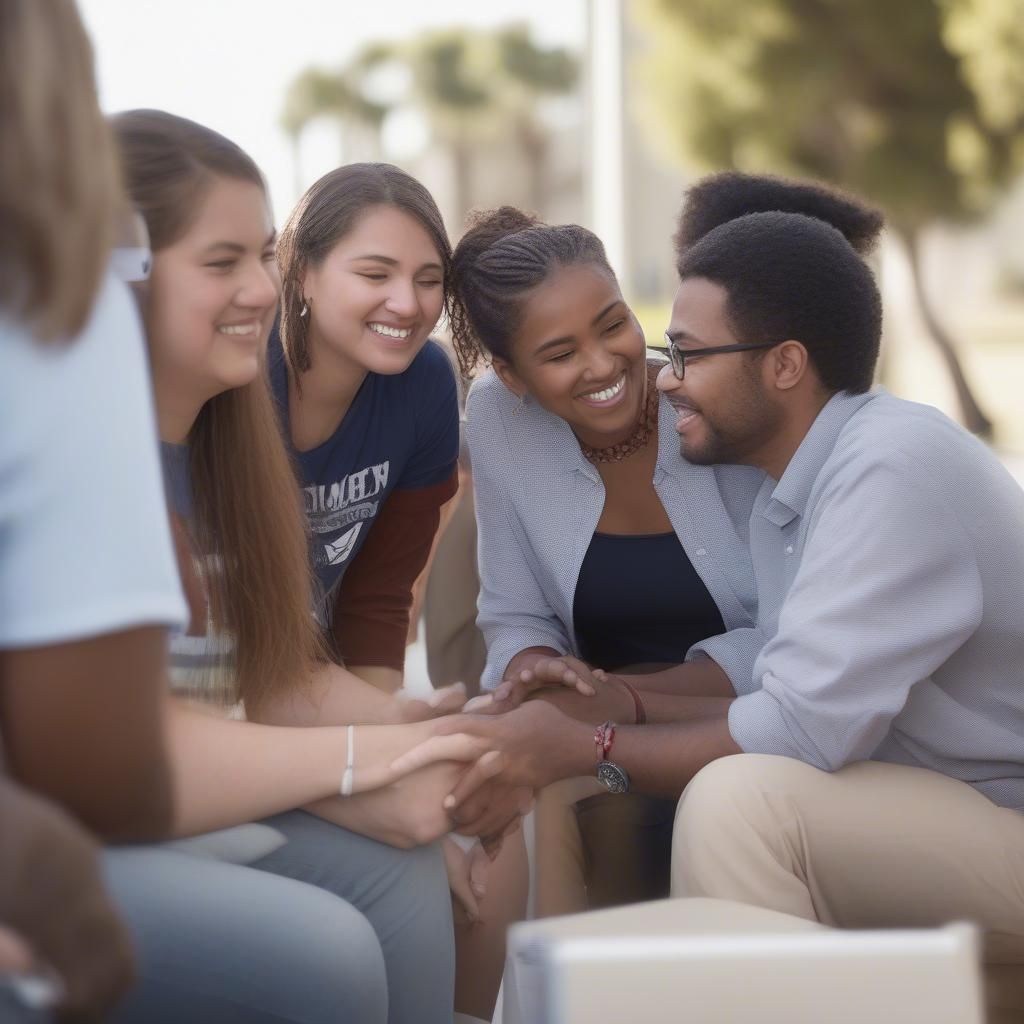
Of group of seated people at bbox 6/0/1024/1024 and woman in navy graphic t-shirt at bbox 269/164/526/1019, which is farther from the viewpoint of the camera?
woman in navy graphic t-shirt at bbox 269/164/526/1019

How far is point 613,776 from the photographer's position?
2.54 metres

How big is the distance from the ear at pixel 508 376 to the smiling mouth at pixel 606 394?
185 mm

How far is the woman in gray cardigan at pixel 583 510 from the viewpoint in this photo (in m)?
2.83

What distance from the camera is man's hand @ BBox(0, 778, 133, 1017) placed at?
3.68ft

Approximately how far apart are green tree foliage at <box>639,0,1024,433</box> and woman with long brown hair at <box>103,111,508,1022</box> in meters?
13.3

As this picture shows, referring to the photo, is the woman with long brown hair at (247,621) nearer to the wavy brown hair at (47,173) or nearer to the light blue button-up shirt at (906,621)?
the light blue button-up shirt at (906,621)

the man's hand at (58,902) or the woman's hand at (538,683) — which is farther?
the woman's hand at (538,683)

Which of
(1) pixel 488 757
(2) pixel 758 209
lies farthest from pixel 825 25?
(1) pixel 488 757

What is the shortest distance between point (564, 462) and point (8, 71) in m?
1.94

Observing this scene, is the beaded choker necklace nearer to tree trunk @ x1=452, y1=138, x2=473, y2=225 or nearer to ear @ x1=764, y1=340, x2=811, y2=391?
ear @ x1=764, y1=340, x2=811, y2=391

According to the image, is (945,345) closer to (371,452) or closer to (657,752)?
(371,452)

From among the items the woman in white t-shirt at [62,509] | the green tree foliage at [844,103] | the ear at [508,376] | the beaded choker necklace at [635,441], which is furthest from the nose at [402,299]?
the green tree foliage at [844,103]

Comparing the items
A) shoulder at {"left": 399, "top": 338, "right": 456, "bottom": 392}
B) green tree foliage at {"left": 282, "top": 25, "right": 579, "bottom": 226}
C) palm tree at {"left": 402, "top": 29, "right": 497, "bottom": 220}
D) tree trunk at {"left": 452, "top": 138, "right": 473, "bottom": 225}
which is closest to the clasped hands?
shoulder at {"left": 399, "top": 338, "right": 456, "bottom": 392}

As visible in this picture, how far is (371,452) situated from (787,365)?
867mm
